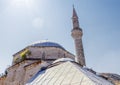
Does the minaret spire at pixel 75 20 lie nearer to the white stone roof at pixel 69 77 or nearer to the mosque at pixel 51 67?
the mosque at pixel 51 67

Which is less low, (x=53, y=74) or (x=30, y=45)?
(x=30, y=45)

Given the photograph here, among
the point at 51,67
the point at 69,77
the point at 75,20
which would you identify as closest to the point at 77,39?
the point at 75,20

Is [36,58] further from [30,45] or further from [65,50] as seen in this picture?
[65,50]

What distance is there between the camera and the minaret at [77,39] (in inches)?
629

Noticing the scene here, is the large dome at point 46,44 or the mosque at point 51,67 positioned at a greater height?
the large dome at point 46,44

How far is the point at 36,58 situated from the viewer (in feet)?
48.9

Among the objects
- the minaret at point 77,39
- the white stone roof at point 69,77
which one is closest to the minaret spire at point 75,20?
the minaret at point 77,39

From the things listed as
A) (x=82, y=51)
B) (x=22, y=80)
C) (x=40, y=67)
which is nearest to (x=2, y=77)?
(x=22, y=80)

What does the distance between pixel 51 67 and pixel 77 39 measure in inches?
238

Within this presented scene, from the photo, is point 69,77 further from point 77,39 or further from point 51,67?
point 77,39

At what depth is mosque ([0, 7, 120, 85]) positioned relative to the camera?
909 cm

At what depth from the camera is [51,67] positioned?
11.5 meters

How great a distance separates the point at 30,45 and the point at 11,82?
3.37 m

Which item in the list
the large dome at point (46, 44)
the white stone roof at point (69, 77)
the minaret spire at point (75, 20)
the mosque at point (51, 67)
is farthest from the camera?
the minaret spire at point (75, 20)
